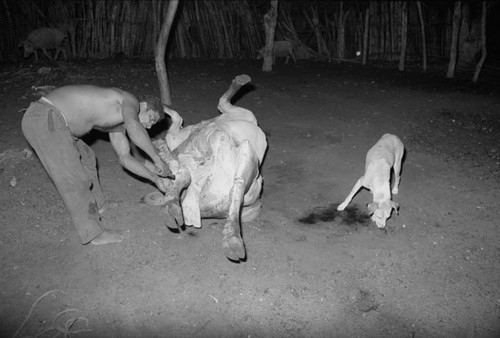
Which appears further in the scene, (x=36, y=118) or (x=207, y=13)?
(x=207, y=13)

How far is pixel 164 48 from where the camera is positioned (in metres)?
5.92

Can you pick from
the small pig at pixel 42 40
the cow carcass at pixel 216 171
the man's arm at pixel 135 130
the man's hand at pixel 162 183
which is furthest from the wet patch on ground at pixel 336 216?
the small pig at pixel 42 40

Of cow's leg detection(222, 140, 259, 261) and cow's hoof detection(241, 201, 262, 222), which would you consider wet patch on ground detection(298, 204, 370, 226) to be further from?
cow's leg detection(222, 140, 259, 261)

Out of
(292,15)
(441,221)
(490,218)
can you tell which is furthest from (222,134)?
(292,15)

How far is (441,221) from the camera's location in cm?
394

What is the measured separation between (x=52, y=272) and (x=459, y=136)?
6.14 metres

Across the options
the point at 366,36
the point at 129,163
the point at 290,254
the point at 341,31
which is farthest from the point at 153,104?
the point at 341,31

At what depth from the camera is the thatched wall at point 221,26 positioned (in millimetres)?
10031

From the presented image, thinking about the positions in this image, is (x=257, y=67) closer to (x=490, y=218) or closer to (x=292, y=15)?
(x=292, y=15)

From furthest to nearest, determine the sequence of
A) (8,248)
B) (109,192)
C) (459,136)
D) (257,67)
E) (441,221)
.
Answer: (257,67) < (459,136) < (109,192) < (441,221) < (8,248)

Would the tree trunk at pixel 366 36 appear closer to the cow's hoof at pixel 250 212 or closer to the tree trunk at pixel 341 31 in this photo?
the tree trunk at pixel 341 31

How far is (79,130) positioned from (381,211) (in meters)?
3.18

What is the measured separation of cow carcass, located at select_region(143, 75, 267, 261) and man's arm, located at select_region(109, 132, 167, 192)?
0.25m

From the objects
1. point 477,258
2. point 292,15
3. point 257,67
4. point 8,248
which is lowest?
point 477,258
